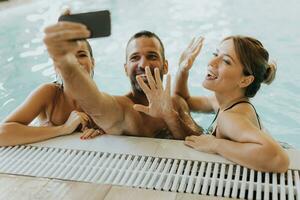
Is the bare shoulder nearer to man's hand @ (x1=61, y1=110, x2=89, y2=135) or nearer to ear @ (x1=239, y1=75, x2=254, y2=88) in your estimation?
ear @ (x1=239, y1=75, x2=254, y2=88)

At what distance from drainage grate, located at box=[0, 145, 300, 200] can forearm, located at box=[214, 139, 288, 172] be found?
3 centimetres

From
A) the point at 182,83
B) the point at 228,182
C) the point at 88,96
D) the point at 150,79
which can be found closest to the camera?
the point at 228,182

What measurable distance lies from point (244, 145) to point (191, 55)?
1.03 meters

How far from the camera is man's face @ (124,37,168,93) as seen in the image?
2.60 m

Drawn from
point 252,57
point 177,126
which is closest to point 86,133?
point 177,126

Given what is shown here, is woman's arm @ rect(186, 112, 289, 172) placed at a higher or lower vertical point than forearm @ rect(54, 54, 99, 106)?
lower

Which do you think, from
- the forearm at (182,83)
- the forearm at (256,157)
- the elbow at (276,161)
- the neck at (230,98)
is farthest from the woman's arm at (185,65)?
the elbow at (276,161)

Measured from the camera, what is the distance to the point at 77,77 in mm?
2008

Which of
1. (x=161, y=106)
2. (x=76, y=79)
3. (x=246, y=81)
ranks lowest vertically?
(x=161, y=106)

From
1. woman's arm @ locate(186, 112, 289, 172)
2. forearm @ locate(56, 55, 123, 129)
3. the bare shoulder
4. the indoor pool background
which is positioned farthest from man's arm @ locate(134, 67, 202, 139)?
the indoor pool background

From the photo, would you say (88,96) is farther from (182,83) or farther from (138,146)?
(182,83)

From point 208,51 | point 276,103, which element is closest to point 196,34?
point 208,51

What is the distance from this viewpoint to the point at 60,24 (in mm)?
1575

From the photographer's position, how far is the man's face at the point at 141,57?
2602 mm
